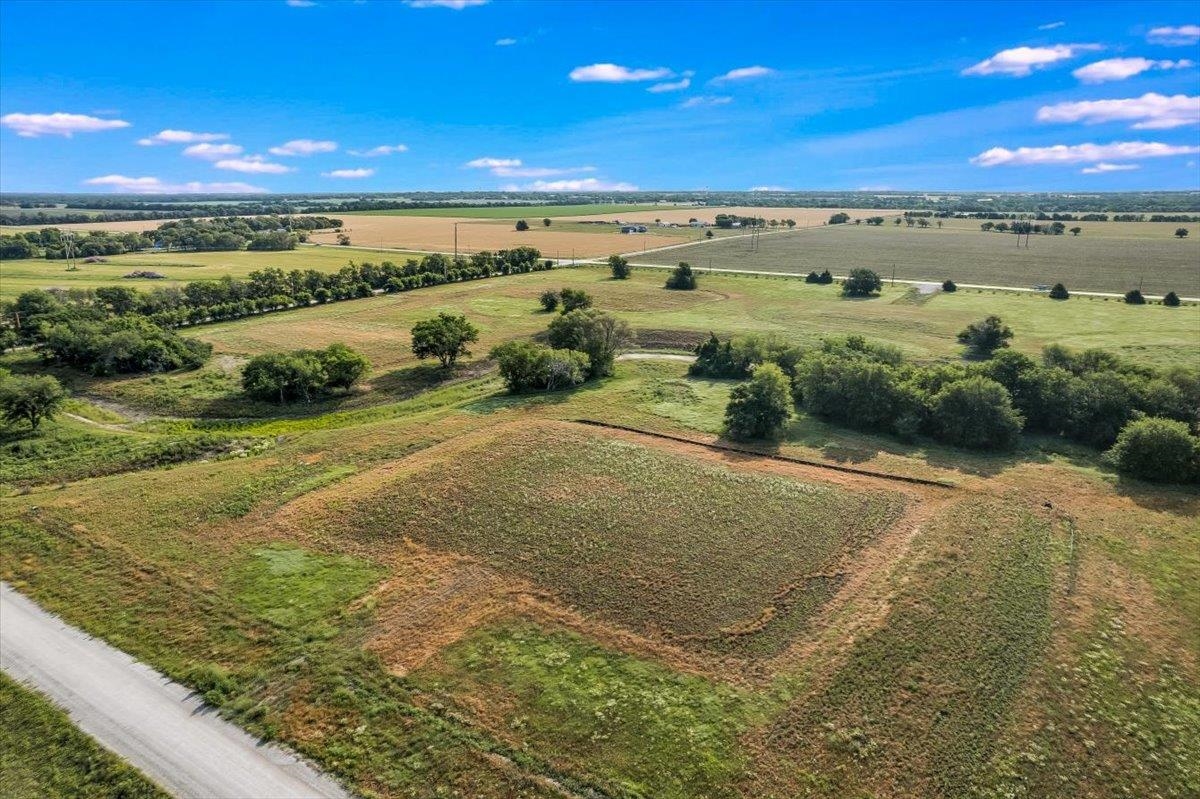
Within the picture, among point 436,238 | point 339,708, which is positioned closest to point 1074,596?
point 339,708

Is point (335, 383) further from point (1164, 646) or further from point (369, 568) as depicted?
point (1164, 646)

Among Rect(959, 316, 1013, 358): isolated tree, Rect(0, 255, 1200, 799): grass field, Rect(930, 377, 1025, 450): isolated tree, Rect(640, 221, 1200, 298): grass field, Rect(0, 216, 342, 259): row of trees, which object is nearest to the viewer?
Rect(0, 255, 1200, 799): grass field

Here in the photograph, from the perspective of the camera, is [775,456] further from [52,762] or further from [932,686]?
→ [52,762]

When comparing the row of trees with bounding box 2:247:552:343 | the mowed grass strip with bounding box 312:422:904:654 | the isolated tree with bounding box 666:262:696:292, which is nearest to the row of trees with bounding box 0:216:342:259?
the row of trees with bounding box 2:247:552:343

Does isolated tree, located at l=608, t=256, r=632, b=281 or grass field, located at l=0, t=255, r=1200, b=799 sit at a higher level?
isolated tree, located at l=608, t=256, r=632, b=281

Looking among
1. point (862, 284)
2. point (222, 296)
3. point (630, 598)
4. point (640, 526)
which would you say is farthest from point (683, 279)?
point (630, 598)

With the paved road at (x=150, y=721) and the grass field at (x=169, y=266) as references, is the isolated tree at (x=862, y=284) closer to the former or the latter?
the grass field at (x=169, y=266)

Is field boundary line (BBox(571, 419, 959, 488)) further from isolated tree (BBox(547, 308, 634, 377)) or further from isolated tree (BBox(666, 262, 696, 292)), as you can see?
isolated tree (BBox(666, 262, 696, 292))
